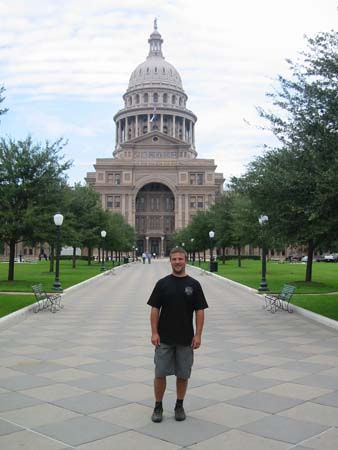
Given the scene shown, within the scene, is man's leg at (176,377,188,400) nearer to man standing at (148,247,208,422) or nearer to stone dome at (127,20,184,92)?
man standing at (148,247,208,422)

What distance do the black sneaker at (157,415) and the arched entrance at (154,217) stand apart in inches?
4975

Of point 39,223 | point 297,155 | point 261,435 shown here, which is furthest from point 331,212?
point 39,223

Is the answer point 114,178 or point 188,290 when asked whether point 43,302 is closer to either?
Result: point 188,290

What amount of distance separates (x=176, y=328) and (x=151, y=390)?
1.80 m

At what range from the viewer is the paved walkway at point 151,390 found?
5.79 metres

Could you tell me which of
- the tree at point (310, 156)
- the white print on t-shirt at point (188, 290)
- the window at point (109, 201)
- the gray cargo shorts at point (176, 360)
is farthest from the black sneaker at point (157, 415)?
the window at point (109, 201)

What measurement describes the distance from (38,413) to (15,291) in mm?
18296

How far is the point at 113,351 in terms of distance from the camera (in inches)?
429

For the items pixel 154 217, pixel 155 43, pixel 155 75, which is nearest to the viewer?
pixel 154 217

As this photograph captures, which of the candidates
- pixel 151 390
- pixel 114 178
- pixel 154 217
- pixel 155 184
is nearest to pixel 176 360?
pixel 151 390

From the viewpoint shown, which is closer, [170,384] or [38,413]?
[38,413]

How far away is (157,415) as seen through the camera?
633 centimetres

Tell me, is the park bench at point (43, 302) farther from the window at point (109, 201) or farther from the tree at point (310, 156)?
the window at point (109, 201)

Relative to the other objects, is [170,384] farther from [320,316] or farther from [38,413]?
[320,316]
